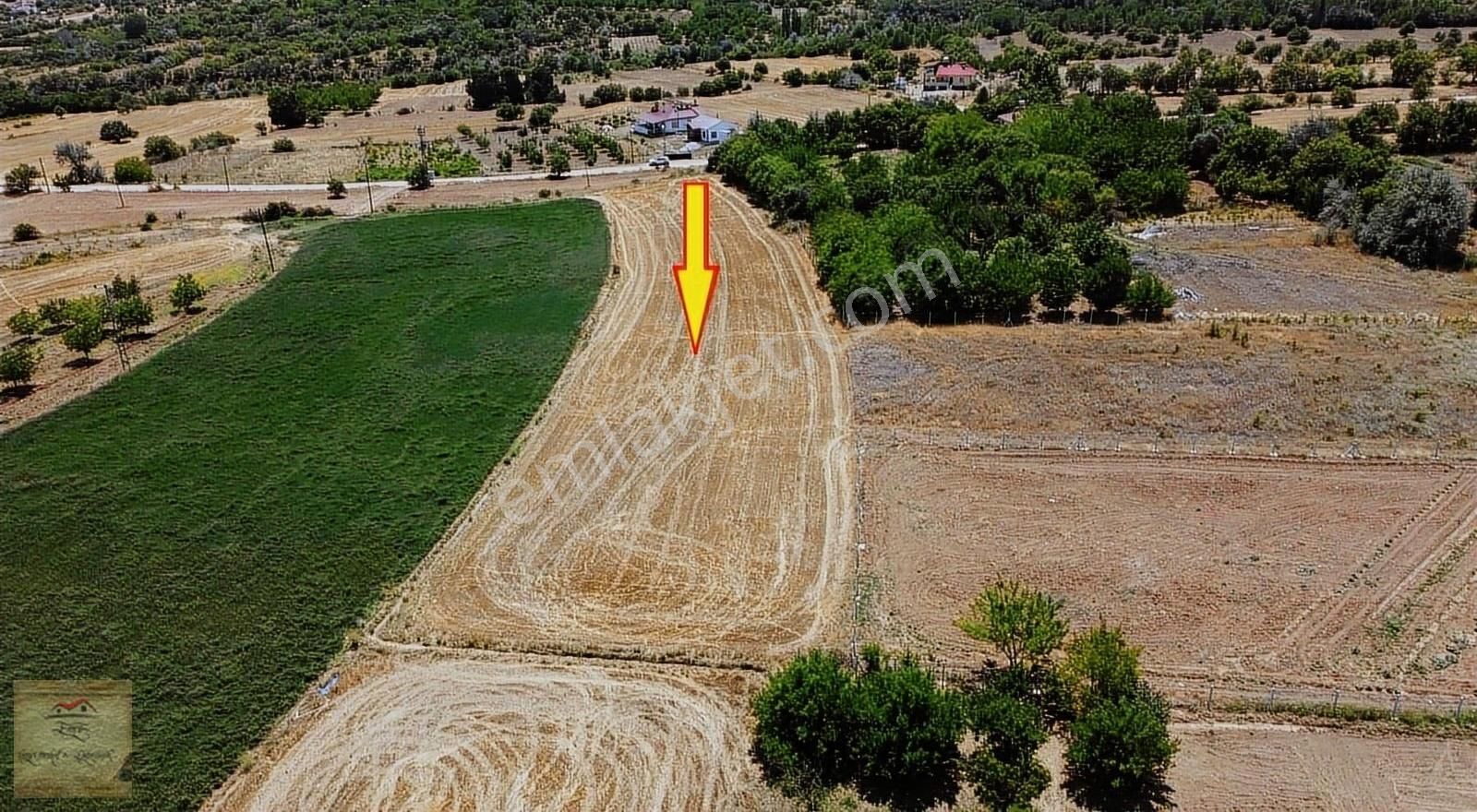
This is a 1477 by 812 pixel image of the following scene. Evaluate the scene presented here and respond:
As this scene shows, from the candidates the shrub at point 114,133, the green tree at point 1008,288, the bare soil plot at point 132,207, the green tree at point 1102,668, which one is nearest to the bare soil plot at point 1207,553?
the green tree at point 1102,668

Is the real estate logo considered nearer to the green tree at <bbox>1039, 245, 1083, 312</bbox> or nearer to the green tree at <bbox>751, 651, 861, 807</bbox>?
the green tree at <bbox>751, 651, 861, 807</bbox>

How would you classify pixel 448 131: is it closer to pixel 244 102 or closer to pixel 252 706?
pixel 244 102

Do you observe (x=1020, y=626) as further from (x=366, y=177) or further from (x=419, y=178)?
(x=366, y=177)

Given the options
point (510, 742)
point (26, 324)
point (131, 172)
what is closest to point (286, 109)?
point (131, 172)

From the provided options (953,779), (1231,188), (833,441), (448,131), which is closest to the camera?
(953,779)

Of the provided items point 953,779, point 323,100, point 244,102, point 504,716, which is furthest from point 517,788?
point 244,102

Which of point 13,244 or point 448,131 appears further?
point 448,131

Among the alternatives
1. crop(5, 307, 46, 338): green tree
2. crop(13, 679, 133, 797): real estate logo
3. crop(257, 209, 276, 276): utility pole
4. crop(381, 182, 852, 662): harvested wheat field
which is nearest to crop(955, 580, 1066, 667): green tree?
crop(381, 182, 852, 662): harvested wheat field
